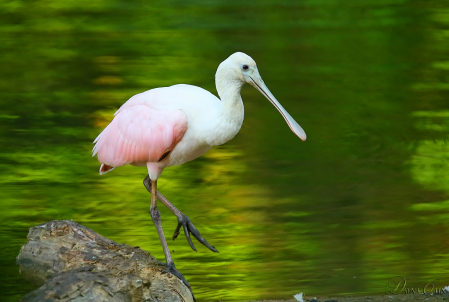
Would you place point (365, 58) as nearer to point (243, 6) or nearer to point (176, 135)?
point (243, 6)

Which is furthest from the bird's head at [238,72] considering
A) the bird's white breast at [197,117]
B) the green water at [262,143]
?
the green water at [262,143]

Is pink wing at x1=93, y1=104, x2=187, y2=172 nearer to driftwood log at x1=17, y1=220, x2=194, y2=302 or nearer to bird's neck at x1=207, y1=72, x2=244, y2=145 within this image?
bird's neck at x1=207, y1=72, x2=244, y2=145

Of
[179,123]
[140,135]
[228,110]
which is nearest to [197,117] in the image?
[179,123]

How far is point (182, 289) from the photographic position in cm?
582

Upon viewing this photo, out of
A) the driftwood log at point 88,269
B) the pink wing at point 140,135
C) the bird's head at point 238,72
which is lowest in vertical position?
the driftwood log at point 88,269

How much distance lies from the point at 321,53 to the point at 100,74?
4043 millimetres

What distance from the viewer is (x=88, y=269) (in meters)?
5.32

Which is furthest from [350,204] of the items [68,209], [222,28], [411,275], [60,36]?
[60,36]

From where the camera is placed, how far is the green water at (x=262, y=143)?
728cm

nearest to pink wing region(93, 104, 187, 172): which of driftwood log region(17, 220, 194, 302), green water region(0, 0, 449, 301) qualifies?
driftwood log region(17, 220, 194, 302)

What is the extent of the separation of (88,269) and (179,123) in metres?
1.48

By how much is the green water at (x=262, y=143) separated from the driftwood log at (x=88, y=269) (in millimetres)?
466

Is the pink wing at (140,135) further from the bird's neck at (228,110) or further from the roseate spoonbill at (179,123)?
the bird's neck at (228,110)

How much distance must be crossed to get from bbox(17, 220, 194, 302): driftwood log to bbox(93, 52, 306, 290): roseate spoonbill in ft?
1.82
